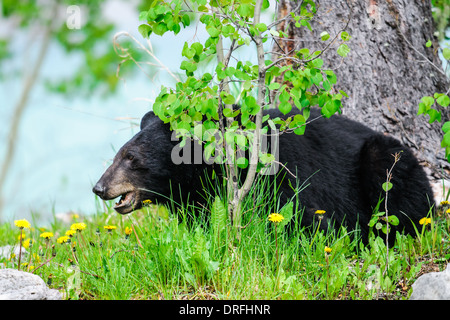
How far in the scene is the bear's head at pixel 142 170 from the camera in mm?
3691

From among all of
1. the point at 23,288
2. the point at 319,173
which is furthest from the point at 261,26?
the point at 23,288

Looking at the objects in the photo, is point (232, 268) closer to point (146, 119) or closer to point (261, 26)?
point (261, 26)

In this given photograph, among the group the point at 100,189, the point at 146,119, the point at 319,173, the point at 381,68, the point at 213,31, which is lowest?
the point at 100,189

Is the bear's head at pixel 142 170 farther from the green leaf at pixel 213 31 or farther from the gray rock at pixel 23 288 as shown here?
the green leaf at pixel 213 31

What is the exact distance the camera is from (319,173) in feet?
13.1

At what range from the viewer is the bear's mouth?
3713mm

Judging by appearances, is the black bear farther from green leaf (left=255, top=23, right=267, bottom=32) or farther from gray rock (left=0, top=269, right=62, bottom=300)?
green leaf (left=255, top=23, right=267, bottom=32)

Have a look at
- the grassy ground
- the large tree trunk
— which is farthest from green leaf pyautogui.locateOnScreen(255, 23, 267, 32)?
the large tree trunk

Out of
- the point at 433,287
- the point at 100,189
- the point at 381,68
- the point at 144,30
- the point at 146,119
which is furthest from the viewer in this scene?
the point at 381,68

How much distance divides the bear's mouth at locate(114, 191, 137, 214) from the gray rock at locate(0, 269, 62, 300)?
1019mm

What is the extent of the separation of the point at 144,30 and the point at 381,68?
2631 mm

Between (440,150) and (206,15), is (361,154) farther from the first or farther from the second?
(206,15)

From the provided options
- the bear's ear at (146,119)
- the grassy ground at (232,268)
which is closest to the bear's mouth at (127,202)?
the grassy ground at (232,268)
